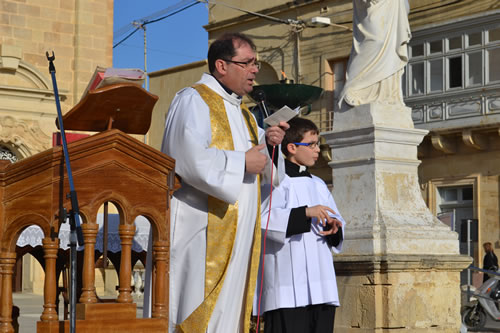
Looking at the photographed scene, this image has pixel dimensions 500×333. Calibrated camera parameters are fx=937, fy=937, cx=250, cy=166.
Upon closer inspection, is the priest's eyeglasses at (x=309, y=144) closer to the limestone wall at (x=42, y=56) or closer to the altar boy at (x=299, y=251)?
the altar boy at (x=299, y=251)

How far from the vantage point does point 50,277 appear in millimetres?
3822

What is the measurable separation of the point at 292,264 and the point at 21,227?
1862 millimetres

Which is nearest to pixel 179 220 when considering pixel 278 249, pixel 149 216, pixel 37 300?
pixel 149 216

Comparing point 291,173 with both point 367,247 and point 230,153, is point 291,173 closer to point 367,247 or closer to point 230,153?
point 230,153

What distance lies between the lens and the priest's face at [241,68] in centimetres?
451

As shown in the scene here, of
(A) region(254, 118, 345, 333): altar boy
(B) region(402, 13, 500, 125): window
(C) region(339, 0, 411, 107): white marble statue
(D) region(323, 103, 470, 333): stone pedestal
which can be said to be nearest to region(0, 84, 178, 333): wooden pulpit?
(A) region(254, 118, 345, 333): altar boy

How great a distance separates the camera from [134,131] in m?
4.61

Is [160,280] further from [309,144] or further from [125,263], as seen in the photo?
[309,144]

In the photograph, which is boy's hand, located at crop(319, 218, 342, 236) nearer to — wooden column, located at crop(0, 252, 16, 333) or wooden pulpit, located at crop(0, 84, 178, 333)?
wooden pulpit, located at crop(0, 84, 178, 333)

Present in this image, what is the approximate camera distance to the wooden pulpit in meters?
3.77

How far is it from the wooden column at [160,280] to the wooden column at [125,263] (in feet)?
0.46

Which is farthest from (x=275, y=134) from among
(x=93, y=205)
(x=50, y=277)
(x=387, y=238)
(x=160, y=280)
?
(x=387, y=238)

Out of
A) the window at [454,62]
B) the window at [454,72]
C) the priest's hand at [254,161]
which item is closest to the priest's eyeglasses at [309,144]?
the priest's hand at [254,161]

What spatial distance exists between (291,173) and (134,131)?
3.97ft
